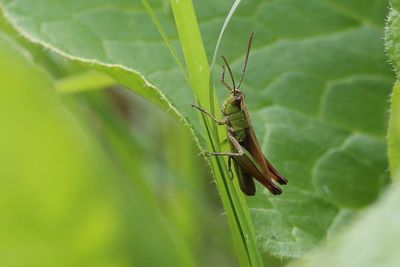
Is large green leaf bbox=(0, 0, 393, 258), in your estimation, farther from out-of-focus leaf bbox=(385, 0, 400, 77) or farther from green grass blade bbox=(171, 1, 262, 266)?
out-of-focus leaf bbox=(385, 0, 400, 77)

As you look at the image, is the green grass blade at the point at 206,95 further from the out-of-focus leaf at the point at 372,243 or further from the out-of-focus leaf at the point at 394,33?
the out-of-focus leaf at the point at 372,243

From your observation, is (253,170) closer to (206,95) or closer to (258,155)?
(258,155)

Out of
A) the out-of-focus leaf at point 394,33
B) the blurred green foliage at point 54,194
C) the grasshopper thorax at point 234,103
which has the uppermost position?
the grasshopper thorax at point 234,103

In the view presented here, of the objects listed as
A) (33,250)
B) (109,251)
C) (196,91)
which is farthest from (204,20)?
(33,250)

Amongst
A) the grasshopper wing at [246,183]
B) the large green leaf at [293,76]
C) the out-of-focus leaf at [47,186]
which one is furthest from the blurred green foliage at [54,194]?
the large green leaf at [293,76]

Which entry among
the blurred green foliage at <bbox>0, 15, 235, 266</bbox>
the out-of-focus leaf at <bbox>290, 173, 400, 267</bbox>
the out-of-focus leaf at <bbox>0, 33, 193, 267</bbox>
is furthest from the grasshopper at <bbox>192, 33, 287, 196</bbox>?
the out-of-focus leaf at <bbox>290, 173, 400, 267</bbox>

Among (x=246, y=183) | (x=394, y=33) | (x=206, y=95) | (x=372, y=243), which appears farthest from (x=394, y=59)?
(x=372, y=243)
